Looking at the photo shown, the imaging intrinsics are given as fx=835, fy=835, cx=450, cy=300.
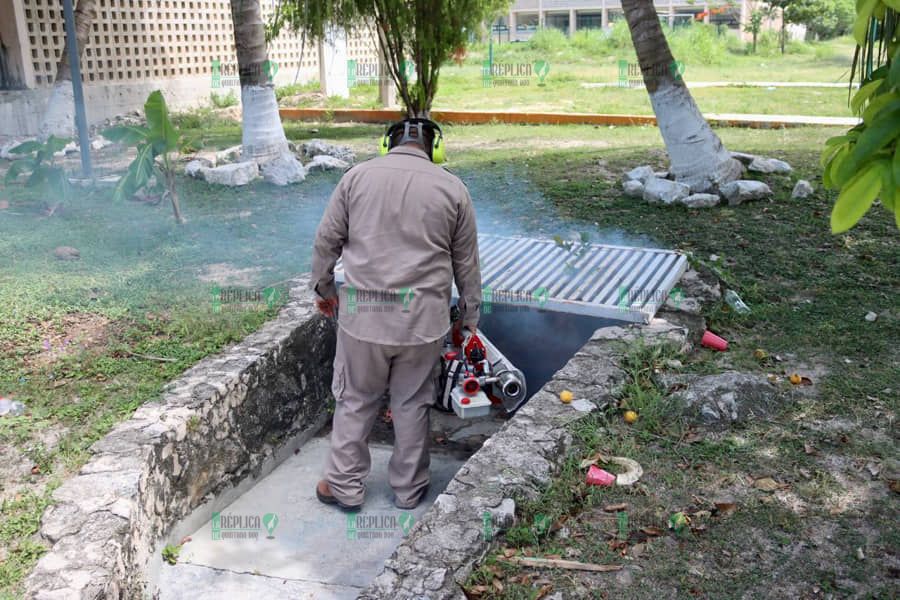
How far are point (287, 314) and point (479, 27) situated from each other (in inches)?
346

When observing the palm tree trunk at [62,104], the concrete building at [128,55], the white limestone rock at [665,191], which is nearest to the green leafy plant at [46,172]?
the palm tree trunk at [62,104]

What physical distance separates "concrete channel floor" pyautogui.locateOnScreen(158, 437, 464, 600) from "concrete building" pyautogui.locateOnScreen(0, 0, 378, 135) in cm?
747

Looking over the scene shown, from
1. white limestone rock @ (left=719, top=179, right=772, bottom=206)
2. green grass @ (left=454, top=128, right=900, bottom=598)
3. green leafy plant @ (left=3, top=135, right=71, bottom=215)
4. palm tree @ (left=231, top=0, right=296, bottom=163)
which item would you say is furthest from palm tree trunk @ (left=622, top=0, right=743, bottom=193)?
green leafy plant @ (left=3, top=135, right=71, bottom=215)

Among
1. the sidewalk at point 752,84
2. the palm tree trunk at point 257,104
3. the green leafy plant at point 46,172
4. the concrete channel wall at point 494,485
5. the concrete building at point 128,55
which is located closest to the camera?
the concrete channel wall at point 494,485

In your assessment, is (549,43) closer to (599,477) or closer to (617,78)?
(617,78)

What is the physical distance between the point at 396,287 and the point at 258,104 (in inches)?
255

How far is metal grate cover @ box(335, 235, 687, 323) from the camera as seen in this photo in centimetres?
501

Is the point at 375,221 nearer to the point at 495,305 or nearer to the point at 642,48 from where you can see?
the point at 495,305

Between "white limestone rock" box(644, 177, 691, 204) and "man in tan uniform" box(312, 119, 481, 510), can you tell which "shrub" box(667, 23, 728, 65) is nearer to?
"white limestone rock" box(644, 177, 691, 204)

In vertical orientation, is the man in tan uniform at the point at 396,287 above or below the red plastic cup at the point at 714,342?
above

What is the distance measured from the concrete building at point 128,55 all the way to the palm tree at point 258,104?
1214 mm

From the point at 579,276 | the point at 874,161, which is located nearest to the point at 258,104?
the point at 579,276

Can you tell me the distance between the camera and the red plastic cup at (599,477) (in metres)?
3.51

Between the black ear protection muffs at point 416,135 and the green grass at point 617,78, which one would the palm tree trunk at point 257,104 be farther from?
the green grass at point 617,78
